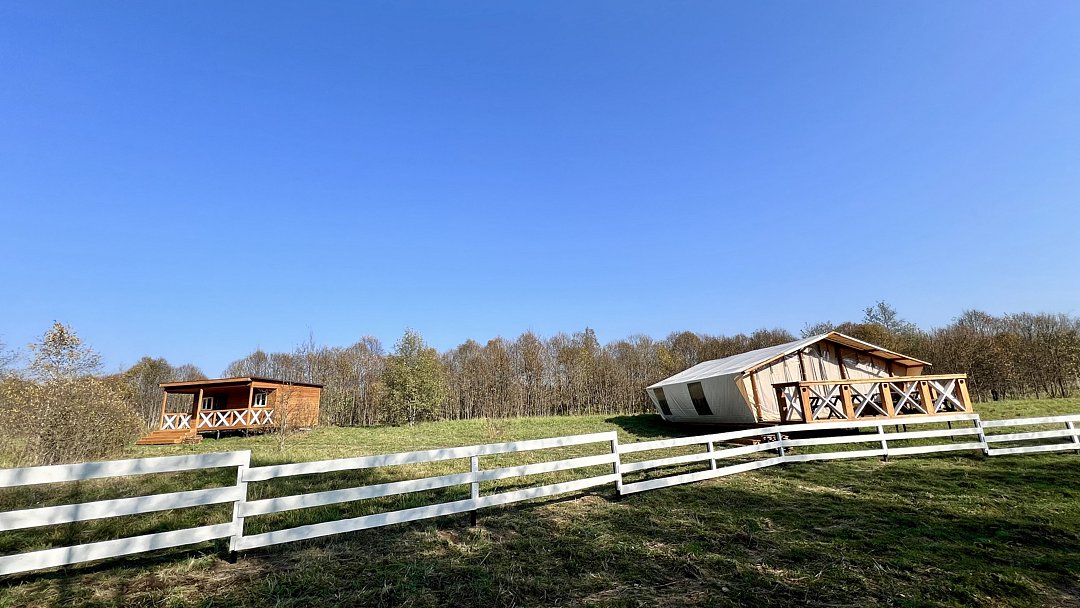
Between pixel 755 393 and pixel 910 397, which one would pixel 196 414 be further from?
pixel 910 397

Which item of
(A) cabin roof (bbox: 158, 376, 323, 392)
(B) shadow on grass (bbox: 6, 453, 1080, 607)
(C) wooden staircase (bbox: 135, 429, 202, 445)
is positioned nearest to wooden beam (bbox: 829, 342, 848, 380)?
(B) shadow on grass (bbox: 6, 453, 1080, 607)

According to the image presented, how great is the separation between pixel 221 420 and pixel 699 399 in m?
26.0

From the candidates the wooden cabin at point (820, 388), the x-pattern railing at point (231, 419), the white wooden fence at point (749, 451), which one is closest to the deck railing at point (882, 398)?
the wooden cabin at point (820, 388)

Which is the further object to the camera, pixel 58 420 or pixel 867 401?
pixel 867 401

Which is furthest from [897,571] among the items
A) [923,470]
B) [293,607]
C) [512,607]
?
[923,470]

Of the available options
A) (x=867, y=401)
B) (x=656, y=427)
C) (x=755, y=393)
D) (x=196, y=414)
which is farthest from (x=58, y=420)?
(x=867, y=401)

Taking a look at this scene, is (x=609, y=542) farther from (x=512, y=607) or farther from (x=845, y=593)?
Answer: (x=845, y=593)

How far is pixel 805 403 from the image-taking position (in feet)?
44.8

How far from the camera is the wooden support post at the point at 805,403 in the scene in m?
13.5

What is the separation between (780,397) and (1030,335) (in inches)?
1414

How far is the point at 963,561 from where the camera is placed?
432cm

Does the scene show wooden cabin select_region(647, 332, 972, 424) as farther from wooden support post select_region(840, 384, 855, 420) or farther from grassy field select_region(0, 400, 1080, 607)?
grassy field select_region(0, 400, 1080, 607)

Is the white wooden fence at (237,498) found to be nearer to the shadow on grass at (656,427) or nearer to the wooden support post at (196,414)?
the shadow on grass at (656,427)

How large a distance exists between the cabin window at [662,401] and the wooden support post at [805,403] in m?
9.97
